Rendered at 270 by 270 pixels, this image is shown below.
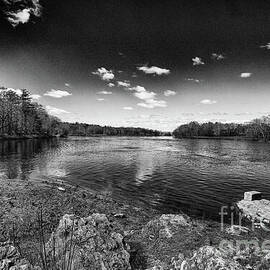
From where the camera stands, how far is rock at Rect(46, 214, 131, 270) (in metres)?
6.88

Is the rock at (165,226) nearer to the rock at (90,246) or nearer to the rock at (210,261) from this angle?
the rock at (90,246)

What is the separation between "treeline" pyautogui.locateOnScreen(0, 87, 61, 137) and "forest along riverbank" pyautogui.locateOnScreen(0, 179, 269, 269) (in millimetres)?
83749

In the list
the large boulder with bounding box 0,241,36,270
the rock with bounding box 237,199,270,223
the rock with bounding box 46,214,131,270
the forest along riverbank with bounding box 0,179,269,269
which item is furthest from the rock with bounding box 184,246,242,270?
the rock with bounding box 237,199,270,223

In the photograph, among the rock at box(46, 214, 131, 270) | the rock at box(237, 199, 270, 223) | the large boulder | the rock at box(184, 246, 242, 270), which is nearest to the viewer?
the large boulder

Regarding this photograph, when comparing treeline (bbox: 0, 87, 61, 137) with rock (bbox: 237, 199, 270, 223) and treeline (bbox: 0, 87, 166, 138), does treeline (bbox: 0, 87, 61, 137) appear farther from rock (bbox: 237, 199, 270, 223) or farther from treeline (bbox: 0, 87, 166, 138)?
rock (bbox: 237, 199, 270, 223)

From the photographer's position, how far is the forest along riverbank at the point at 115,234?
255 inches

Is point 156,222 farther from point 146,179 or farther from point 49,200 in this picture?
point 146,179

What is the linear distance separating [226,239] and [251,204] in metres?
8.65

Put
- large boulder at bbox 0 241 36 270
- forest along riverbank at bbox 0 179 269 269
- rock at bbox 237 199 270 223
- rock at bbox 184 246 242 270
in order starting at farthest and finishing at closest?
rock at bbox 237 199 270 223 < forest along riverbank at bbox 0 179 269 269 < rock at bbox 184 246 242 270 < large boulder at bbox 0 241 36 270

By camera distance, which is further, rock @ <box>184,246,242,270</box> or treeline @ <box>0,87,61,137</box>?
treeline @ <box>0,87,61,137</box>

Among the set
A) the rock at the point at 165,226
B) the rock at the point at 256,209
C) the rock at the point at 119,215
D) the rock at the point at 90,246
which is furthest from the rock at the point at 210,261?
the rock at the point at 256,209

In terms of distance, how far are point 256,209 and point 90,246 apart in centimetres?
1455

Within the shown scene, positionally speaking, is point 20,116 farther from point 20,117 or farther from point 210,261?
point 210,261

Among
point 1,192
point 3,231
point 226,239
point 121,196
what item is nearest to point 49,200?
point 1,192
